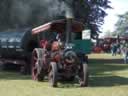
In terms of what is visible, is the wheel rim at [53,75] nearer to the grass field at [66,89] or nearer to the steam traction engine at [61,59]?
the steam traction engine at [61,59]

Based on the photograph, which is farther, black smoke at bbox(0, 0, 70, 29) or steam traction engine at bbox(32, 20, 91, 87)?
black smoke at bbox(0, 0, 70, 29)

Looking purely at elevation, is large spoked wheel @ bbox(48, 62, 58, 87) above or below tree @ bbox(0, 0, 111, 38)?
below

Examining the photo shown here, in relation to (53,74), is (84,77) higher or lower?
lower

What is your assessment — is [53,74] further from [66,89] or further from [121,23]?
[121,23]

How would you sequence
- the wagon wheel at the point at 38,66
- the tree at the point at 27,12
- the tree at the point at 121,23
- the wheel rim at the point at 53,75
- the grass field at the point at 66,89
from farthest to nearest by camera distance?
the tree at the point at 121,23 → the tree at the point at 27,12 → the wagon wheel at the point at 38,66 → the wheel rim at the point at 53,75 → the grass field at the point at 66,89

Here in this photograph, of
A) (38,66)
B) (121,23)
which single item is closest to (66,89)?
(38,66)

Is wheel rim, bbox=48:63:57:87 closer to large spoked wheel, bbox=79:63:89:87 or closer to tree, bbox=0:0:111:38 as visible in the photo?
large spoked wheel, bbox=79:63:89:87

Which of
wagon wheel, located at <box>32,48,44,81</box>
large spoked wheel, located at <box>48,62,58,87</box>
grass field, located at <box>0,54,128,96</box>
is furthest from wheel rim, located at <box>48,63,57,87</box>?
wagon wheel, located at <box>32,48,44,81</box>

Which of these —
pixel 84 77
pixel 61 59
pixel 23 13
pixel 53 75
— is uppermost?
pixel 23 13

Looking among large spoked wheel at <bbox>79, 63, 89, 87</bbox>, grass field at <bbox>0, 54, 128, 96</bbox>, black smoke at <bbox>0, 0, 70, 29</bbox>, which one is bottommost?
grass field at <bbox>0, 54, 128, 96</bbox>

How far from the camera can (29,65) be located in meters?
22.3

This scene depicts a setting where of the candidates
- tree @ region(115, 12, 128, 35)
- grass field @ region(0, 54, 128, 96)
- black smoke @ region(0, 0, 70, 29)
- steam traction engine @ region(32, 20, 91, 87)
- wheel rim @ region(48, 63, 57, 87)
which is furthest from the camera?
tree @ region(115, 12, 128, 35)

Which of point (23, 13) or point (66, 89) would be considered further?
point (23, 13)

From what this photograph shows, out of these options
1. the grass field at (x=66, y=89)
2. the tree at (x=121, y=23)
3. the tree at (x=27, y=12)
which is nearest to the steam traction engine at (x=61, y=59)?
the grass field at (x=66, y=89)
